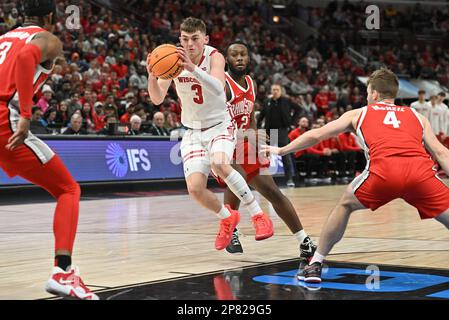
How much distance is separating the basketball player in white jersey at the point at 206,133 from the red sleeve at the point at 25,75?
6.66 ft

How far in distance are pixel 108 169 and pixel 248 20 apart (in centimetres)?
1587

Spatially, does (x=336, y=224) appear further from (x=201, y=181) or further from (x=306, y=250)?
(x=201, y=181)

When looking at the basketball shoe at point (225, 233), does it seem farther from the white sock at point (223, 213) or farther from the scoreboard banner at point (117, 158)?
the scoreboard banner at point (117, 158)

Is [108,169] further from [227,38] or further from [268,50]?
[268,50]

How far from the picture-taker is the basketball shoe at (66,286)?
478cm

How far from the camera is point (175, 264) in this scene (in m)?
6.59

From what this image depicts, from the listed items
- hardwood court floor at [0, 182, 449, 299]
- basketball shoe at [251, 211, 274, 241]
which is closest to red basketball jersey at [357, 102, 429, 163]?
hardwood court floor at [0, 182, 449, 299]

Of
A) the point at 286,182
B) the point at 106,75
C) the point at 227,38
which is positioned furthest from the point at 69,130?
the point at 227,38

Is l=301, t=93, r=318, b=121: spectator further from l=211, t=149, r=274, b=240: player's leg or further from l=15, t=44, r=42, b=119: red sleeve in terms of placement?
l=15, t=44, r=42, b=119: red sleeve

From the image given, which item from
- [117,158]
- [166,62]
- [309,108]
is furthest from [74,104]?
[166,62]

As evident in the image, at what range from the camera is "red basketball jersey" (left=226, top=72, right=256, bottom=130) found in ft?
24.5

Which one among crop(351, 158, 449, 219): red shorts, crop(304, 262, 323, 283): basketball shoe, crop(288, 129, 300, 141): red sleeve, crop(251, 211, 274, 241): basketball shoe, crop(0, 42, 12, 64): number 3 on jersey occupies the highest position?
crop(0, 42, 12, 64): number 3 on jersey
